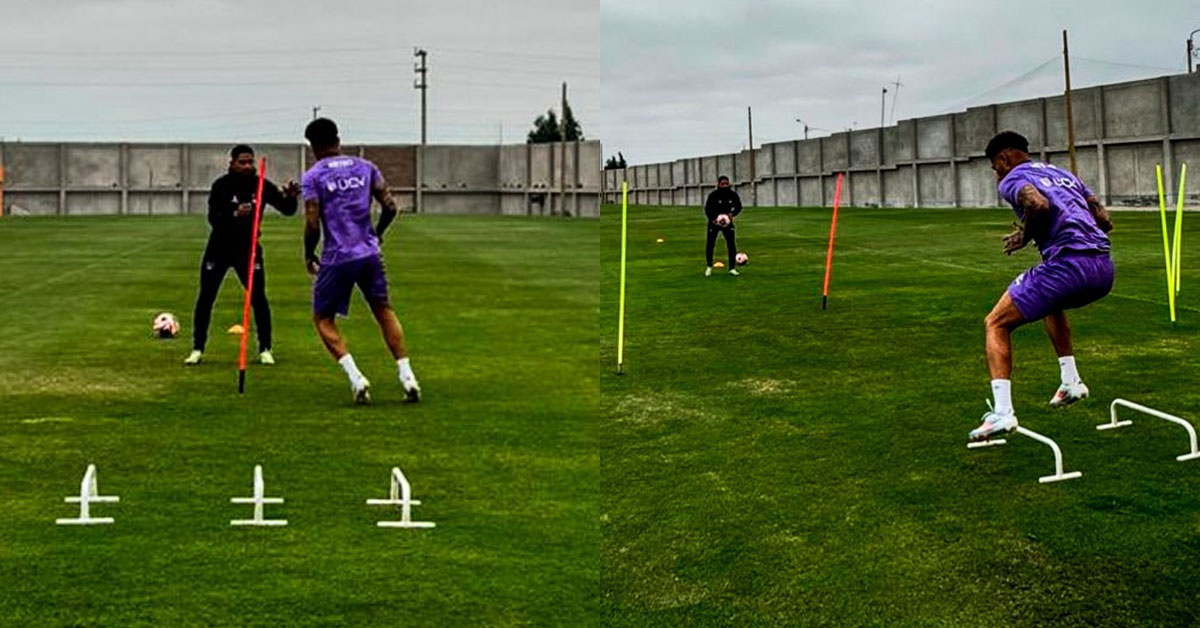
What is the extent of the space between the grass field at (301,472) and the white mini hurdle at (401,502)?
0.06 m

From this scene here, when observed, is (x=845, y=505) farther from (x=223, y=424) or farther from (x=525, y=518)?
(x=223, y=424)

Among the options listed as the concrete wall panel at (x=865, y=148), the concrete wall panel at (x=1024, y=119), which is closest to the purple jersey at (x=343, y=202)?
the concrete wall panel at (x=1024, y=119)

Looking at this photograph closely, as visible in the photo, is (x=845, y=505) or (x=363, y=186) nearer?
(x=845, y=505)

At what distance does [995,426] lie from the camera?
8820 mm

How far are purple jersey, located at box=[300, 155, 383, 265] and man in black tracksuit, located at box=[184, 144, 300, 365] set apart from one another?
2208 mm

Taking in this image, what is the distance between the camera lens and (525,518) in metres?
7.27

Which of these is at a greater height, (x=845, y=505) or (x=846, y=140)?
(x=846, y=140)

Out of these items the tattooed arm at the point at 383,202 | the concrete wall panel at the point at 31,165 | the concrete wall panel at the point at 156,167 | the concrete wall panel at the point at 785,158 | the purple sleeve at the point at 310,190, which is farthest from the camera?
the concrete wall panel at the point at 785,158

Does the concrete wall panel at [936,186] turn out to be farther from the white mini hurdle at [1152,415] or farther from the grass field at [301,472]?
the white mini hurdle at [1152,415]

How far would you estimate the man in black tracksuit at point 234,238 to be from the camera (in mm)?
13438

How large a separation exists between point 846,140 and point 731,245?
54808 millimetres

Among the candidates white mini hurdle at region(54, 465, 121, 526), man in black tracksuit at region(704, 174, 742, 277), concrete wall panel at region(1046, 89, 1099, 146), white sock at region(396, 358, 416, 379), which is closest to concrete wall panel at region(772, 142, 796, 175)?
concrete wall panel at region(1046, 89, 1099, 146)

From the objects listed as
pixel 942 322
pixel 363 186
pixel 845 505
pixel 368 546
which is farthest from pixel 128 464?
pixel 942 322

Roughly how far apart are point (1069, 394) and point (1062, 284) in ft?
3.65
